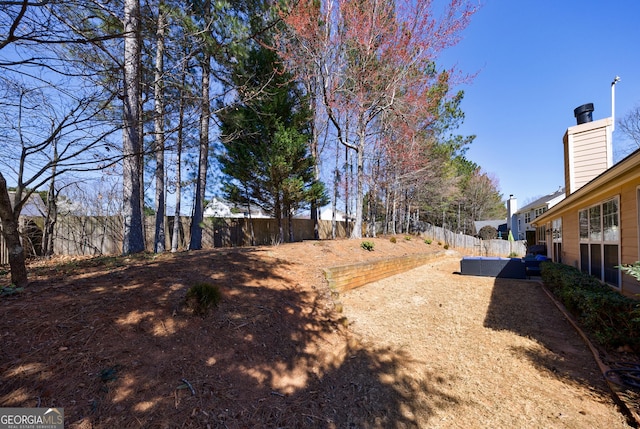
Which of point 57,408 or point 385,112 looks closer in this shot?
point 57,408

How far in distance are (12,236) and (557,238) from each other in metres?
13.1

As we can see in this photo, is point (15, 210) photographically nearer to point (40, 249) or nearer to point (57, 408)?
point (57, 408)

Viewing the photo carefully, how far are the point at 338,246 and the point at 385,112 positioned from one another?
21.0 ft

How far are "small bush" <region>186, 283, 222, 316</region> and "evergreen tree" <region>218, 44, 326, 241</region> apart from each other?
24.5ft

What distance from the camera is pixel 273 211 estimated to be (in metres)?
12.2

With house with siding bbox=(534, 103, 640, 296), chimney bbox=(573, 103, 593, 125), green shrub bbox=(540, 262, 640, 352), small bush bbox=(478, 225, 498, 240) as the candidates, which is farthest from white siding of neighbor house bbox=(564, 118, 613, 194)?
small bush bbox=(478, 225, 498, 240)

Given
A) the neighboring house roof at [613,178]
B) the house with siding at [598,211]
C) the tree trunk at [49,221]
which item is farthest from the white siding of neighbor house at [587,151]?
the tree trunk at [49,221]

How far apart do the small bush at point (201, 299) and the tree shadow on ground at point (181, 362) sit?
106 millimetres

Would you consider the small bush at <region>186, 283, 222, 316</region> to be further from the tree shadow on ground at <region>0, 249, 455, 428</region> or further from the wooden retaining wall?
the wooden retaining wall

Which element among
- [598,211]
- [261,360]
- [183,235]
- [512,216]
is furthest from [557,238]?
[512,216]

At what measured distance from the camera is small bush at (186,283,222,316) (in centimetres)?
304

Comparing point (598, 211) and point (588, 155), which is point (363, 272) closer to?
point (598, 211)

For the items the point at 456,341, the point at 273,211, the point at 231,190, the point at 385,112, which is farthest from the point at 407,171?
the point at 456,341

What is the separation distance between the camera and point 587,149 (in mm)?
7445
